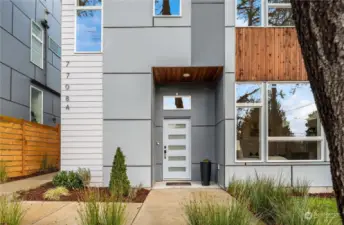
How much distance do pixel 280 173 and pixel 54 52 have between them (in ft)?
39.7

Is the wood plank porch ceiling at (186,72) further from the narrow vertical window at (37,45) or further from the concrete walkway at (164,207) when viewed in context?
the narrow vertical window at (37,45)

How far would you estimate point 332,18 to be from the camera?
1.54 meters

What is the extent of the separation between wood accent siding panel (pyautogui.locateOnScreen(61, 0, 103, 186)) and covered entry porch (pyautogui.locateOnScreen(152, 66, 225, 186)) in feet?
6.14

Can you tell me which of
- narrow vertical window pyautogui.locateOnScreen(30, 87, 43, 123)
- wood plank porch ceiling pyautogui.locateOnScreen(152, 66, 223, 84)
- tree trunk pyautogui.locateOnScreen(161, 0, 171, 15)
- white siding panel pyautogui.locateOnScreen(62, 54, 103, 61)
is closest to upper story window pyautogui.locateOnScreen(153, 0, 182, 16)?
tree trunk pyautogui.locateOnScreen(161, 0, 171, 15)

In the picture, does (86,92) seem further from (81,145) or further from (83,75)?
(81,145)

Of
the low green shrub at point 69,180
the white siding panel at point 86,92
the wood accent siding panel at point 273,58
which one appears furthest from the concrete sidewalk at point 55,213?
the wood accent siding panel at point 273,58

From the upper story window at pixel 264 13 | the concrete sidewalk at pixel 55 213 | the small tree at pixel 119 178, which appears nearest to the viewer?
the concrete sidewalk at pixel 55 213

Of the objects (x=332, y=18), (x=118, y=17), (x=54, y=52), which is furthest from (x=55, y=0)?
(x=332, y=18)

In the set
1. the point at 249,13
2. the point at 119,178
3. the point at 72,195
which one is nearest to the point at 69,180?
the point at 72,195

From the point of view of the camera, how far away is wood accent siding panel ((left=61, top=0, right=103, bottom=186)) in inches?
332

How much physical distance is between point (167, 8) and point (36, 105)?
8.04 m

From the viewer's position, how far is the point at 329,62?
157 cm

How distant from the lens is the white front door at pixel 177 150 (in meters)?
9.76

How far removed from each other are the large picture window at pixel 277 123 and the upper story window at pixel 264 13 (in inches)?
63.7
